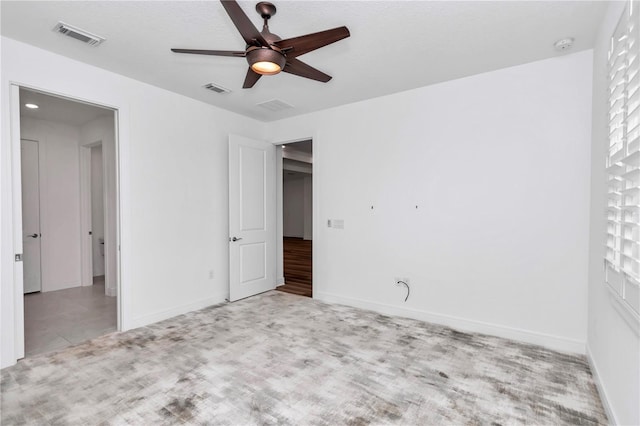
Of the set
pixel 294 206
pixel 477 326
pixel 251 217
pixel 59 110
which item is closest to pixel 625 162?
pixel 477 326

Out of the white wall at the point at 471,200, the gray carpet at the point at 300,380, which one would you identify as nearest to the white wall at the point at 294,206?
the white wall at the point at 471,200

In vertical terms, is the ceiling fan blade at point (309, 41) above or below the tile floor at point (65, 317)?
above

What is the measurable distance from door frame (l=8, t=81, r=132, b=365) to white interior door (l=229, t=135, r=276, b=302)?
1.29 meters

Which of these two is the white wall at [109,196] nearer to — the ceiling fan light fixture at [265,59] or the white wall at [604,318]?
the ceiling fan light fixture at [265,59]

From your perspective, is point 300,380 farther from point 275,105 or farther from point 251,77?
point 275,105

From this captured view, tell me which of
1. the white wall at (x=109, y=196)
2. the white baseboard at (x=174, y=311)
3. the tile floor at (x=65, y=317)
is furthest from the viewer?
the white wall at (x=109, y=196)

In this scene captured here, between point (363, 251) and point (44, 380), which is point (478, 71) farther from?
point (44, 380)

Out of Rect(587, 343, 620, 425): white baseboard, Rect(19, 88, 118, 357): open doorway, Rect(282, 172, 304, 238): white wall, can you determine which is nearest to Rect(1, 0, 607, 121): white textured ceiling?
Rect(19, 88, 118, 357): open doorway

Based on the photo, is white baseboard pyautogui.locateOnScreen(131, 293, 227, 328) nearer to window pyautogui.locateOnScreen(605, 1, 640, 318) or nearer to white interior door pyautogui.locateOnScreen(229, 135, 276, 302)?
white interior door pyautogui.locateOnScreen(229, 135, 276, 302)

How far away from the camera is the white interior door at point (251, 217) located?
173 inches

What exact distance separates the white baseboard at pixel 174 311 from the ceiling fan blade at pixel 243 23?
313cm

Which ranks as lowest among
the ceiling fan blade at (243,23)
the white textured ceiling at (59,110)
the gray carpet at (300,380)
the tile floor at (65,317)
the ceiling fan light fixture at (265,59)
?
the tile floor at (65,317)

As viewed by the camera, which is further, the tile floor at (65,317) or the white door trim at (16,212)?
the tile floor at (65,317)

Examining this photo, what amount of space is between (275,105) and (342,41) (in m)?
1.85
